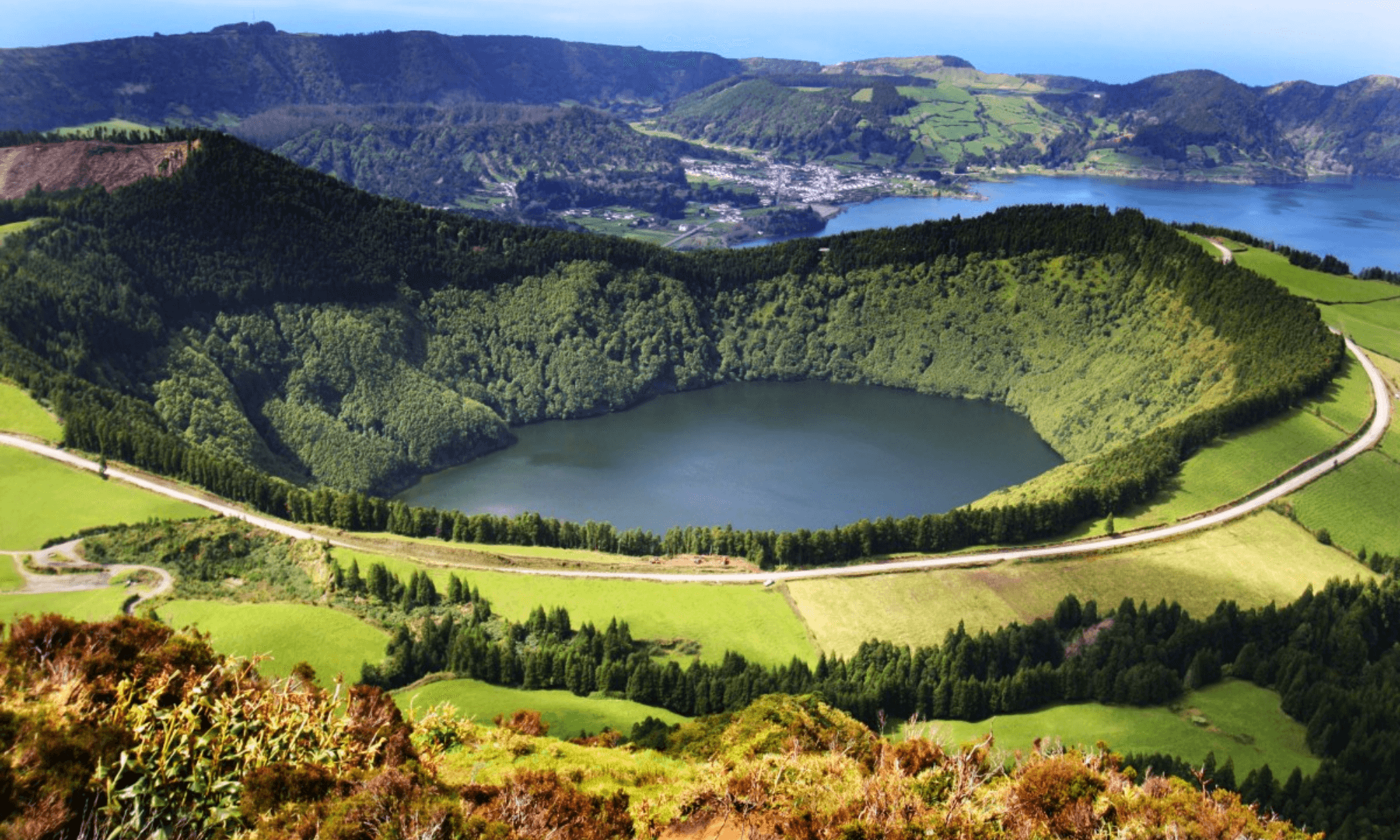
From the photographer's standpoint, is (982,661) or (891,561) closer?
(982,661)

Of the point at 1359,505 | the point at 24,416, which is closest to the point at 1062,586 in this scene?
the point at 1359,505

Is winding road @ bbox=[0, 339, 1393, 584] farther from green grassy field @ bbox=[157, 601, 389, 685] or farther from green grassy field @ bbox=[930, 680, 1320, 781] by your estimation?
green grassy field @ bbox=[930, 680, 1320, 781]

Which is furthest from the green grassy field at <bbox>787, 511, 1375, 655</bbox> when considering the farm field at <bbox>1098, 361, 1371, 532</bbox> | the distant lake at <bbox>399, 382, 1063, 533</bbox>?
the distant lake at <bbox>399, 382, 1063, 533</bbox>

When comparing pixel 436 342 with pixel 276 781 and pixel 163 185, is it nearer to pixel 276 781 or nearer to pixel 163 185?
pixel 163 185

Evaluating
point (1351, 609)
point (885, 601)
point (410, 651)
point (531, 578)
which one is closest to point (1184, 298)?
point (1351, 609)

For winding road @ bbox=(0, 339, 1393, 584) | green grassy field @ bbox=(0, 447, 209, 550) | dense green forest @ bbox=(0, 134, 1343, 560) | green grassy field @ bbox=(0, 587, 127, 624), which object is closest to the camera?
green grassy field @ bbox=(0, 587, 127, 624)

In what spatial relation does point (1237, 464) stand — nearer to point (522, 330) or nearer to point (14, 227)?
point (522, 330)
